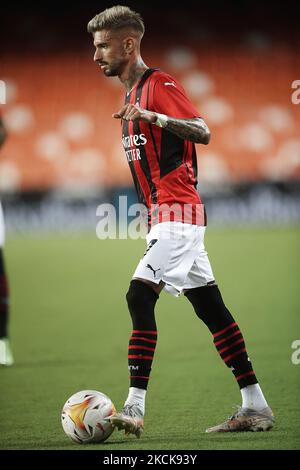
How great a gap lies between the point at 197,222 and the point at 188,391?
1.49 meters

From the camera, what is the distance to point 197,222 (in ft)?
13.9

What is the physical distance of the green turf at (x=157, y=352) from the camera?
4180 mm

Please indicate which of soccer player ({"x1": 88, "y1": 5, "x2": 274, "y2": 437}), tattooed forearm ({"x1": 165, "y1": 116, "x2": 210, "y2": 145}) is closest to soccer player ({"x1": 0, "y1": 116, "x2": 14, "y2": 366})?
soccer player ({"x1": 88, "y1": 5, "x2": 274, "y2": 437})

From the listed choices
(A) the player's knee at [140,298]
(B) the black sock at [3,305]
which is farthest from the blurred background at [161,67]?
(A) the player's knee at [140,298]

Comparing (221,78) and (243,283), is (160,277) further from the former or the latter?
(221,78)

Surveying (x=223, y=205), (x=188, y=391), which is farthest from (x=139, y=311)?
(x=223, y=205)

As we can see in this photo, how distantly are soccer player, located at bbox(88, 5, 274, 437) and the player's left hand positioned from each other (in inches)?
0.6

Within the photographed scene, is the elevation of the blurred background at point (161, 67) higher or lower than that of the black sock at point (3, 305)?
higher

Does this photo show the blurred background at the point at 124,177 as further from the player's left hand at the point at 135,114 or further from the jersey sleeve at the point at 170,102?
the player's left hand at the point at 135,114

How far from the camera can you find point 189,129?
4055mm

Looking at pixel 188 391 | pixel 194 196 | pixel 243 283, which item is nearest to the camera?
pixel 194 196
